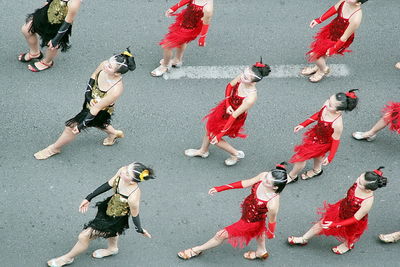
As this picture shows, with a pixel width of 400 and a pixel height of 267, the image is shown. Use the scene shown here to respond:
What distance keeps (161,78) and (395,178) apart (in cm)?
327

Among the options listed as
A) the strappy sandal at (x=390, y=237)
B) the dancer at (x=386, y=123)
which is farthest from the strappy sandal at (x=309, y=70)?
the strappy sandal at (x=390, y=237)

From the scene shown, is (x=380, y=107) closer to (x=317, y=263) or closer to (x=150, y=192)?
(x=317, y=263)

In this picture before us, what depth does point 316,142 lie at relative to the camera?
27.9ft

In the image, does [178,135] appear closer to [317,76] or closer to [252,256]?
[252,256]

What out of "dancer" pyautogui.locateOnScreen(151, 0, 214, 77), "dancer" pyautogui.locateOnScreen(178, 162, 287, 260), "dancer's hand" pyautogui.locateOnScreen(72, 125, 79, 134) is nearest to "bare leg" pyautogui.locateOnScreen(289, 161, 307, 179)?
"dancer" pyautogui.locateOnScreen(178, 162, 287, 260)

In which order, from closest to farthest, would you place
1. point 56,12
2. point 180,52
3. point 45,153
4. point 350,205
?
point 350,205, point 45,153, point 56,12, point 180,52

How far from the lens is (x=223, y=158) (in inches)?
361

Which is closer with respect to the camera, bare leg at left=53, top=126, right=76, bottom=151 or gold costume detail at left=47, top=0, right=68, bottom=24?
bare leg at left=53, top=126, right=76, bottom=151

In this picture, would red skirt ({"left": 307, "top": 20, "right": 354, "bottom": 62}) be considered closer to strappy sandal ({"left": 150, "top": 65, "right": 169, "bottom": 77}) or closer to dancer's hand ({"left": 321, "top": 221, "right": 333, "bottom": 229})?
strappy sandal ({"left": 150, "top": 65, "right": 169, "bottom": 77})

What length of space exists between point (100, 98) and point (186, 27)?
1.75 meters

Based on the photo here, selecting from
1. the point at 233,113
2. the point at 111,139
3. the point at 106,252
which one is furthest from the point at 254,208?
the point at 111,139

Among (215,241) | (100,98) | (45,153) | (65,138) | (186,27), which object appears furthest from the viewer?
(186,27)

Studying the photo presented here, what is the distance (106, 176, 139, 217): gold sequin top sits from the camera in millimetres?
7320

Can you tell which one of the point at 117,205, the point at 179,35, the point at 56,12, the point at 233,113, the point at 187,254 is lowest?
the point at 187,254
